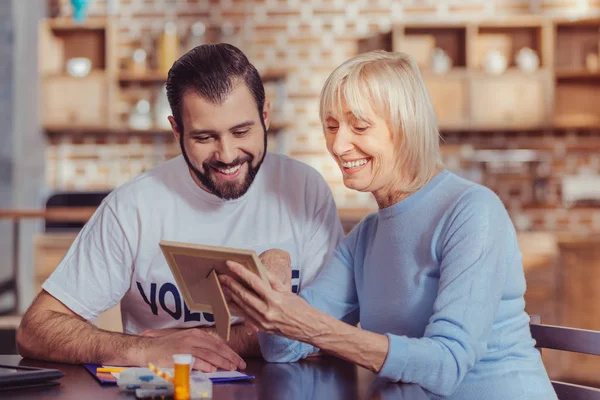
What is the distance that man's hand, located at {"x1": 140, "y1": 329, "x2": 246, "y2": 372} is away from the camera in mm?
1563

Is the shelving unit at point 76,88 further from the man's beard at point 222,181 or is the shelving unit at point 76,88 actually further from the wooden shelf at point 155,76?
the man's beard at point 222,181

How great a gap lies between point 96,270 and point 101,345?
0.30 metres

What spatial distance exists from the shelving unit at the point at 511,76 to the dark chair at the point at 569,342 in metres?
4.15

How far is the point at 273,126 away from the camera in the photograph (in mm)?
6000

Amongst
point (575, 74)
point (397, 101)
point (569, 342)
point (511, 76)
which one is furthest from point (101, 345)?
point (575, 74)

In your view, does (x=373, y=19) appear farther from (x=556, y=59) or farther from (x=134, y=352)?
(x=134, y=352)

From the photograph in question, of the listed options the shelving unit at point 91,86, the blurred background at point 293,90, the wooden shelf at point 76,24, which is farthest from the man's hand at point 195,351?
the wooden shelf at point 76,24

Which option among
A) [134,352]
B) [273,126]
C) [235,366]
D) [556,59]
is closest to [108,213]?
[134,352]

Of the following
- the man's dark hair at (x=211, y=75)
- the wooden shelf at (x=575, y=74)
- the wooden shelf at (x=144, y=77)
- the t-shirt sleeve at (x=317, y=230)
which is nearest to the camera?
the man's dark hair at (x=211, y=75)

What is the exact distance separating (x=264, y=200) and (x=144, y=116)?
419 cm

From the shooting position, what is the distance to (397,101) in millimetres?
1653

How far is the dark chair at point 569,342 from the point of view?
5.49ft

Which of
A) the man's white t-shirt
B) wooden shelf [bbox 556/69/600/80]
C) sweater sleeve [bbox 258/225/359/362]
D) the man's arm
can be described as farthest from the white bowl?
sweater sleeve [bbox 258/225/359/362]

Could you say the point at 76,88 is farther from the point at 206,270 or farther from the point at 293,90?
the point at 206,270
